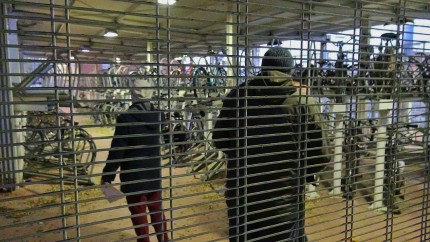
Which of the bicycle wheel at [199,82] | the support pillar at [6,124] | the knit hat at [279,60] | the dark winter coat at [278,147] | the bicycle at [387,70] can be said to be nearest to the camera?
the support pillar at [6,124]

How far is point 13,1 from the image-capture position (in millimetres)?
913

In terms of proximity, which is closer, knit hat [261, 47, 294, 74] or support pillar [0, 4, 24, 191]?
support pillar [0, 4, 24, 191]

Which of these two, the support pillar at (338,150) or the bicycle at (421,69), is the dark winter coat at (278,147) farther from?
the bicycle at (421,69)

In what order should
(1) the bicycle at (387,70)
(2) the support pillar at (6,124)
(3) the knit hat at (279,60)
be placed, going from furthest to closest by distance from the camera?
(1) the bicycle at (387,70) < (3) the knit hat at (279,60) < (2) the support pillar at (6,124)

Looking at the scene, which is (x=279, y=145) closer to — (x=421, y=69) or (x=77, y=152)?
(x=77, y=152)

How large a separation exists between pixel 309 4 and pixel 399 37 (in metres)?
0.66

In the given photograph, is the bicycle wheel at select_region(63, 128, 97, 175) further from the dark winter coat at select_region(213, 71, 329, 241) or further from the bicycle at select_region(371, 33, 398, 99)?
the bicycle at select_region(371, 33, 398, 99)

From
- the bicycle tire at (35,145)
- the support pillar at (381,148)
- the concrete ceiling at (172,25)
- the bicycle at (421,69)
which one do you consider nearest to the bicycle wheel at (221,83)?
the concrete ceiling at (172,25)

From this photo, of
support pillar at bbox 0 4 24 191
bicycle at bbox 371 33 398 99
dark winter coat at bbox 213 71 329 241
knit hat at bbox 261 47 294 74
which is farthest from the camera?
bicycle at bbox 371 33 398 99

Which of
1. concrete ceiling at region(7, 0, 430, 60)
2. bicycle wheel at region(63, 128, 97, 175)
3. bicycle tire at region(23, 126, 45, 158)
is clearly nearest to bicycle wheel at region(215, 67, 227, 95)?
concrete ceiling at region(7, 0, 430, 60)

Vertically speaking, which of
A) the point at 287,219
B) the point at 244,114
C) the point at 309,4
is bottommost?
the point at 287,219

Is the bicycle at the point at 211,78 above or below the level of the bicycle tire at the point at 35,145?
above

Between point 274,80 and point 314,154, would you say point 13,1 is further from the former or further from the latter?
point 314,154

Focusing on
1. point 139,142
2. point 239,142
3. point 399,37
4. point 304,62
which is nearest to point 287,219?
point 239,142
